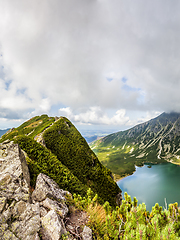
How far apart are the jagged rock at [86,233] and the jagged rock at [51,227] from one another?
3.96 ft

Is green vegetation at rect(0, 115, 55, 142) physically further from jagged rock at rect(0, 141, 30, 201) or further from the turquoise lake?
the turquoise lake

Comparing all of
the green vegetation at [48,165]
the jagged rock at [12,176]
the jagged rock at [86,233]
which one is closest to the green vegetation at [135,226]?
the jagged rock at [86,233]

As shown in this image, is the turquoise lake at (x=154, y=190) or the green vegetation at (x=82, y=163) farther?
the turquoise lake at (x=154, y=190)

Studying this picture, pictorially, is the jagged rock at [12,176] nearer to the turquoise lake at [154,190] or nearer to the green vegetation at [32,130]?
the green vegetation at [32,130]

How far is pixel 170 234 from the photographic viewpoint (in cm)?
472

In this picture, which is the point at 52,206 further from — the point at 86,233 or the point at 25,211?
the point at 86,233

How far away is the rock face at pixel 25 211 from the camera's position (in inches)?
200

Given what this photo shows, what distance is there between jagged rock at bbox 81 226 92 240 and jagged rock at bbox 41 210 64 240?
3.96 ft

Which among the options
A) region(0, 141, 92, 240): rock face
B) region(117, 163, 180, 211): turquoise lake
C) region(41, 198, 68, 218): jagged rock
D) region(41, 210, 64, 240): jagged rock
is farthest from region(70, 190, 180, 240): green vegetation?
region(117, 163, 180, 211): turquoise lake

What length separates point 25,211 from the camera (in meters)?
5.90

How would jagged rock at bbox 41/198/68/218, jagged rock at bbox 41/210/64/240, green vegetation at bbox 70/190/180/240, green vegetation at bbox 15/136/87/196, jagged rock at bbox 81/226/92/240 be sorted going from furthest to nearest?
green vegetation at bbox 15/136/87/196 → jagged rock at bbox 41/198/68/218 → jagged rock at bbox 81/226/92/240 → jagged rock at bbox 41/210/64/240 → green vegetation at bbox 70/190/180/240

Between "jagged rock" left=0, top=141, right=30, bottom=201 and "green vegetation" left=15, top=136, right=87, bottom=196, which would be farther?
"green vegetation" left=15, top=136, right=87, bottom=196

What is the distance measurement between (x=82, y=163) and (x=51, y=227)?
20.9m

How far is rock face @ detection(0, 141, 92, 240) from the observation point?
5.08 metres
